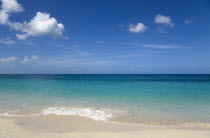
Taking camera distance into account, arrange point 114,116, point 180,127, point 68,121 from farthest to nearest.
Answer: point 114,116 → point 68,121 → point 180,127

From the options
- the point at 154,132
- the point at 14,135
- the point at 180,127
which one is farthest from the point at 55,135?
the point at 180,127

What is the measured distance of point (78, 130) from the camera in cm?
560

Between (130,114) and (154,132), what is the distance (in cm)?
254

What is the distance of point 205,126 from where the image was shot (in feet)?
20.0

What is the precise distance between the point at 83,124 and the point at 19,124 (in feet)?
8.60

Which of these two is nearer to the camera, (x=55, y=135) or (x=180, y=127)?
(x=55, y=135)

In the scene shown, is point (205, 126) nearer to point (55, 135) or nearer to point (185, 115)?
point (185, 115)

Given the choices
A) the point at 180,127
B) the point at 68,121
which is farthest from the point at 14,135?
the point at 180,127

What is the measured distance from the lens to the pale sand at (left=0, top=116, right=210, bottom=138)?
5047 millimetres

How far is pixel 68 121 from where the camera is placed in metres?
6.67

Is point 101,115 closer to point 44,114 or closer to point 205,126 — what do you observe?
point 44,114

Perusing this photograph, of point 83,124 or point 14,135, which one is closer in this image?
point 14,135

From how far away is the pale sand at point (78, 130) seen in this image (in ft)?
16.6

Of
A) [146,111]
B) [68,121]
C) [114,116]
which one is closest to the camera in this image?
[68,121]
